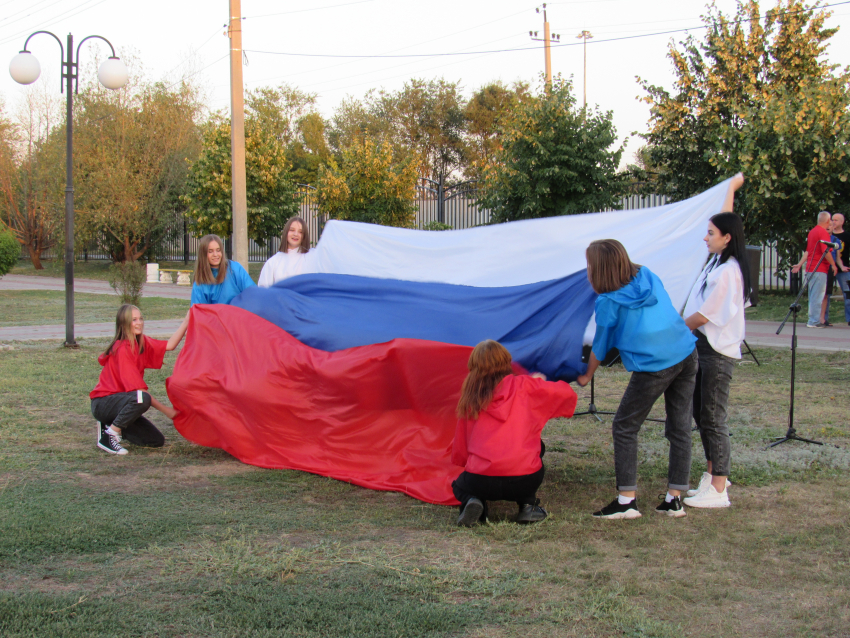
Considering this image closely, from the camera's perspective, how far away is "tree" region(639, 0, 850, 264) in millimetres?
14219

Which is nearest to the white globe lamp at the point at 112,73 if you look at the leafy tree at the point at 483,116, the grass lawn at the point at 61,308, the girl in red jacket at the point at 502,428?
the grass lawn at the point at 61,308

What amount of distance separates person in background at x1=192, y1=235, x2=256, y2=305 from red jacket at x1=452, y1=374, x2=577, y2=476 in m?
2.69

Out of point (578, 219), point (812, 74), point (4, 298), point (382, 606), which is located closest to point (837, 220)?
point (812, 74)

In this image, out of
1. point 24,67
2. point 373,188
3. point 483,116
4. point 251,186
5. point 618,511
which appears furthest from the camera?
point 483,116

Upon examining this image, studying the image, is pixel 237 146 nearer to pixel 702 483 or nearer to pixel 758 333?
pixel 758 333

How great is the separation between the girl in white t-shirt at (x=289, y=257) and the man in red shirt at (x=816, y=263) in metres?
8.29

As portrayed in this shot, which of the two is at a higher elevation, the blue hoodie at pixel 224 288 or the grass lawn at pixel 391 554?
the blue hoodie at pixel 224 288

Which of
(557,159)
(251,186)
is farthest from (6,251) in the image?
(557,159)

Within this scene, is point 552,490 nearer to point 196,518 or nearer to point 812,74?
point 196,518

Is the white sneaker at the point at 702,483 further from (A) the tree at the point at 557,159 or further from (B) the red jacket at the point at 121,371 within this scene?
(A) the tree at the point at 557,159

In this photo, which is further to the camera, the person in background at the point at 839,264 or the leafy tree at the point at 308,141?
the leafy tree at the point at 308,141

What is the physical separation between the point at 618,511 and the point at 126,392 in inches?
148

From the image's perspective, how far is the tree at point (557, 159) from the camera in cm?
1644

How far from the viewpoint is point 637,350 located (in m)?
4.24
